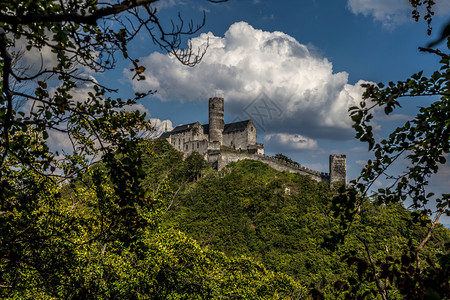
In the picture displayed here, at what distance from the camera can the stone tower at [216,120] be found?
275ft

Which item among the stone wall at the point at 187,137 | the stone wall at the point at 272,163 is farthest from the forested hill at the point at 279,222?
the stone wall at the point at 187,137

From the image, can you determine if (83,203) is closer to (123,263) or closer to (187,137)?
(123,263)

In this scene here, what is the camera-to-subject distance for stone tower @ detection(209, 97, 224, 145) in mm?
83812

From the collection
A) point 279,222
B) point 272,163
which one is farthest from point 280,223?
point 272,163

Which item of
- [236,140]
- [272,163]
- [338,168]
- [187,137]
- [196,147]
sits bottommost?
[338,168]

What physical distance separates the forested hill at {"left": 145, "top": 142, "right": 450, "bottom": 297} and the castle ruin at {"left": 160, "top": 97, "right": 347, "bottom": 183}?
260 centimetres

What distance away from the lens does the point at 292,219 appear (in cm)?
5525

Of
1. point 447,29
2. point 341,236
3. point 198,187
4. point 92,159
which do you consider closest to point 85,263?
point 92,159

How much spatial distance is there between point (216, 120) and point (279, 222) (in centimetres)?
3598

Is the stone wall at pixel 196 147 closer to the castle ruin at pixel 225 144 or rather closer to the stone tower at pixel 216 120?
the castle ruin at pixel 225 144

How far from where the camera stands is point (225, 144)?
82438 mm

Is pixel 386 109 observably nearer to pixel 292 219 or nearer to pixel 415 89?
pixel 415 89

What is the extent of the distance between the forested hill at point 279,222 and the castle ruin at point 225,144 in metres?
2.60

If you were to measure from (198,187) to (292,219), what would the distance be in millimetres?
17437
